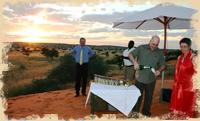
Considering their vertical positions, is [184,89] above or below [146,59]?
below

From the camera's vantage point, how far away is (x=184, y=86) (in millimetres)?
8977

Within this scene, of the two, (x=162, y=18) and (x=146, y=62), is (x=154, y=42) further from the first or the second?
(x=162, y=18)

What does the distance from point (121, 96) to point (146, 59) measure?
0.81 meters

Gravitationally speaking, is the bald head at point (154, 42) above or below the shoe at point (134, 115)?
above

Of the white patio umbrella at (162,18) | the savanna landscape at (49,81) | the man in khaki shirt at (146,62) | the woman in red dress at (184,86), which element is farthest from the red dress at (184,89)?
the white patio umbrella at (162,18)

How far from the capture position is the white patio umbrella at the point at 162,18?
33.6 feet

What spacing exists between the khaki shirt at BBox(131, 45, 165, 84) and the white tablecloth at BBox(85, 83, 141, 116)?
0.26 m

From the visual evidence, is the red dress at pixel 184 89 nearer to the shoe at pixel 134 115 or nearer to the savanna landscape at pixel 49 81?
the shoe at pixel 134 115

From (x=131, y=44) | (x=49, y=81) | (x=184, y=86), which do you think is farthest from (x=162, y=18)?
(x=49, y=81)

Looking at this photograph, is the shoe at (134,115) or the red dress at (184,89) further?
the shoe at (134,115)

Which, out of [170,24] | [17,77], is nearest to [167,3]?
[170,24]

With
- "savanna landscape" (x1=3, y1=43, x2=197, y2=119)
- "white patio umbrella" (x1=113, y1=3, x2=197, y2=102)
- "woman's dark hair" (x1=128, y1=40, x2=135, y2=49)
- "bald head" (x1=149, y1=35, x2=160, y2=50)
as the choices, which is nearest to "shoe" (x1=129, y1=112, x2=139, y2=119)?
"savanna landscape" (x1=3, y1=43, x2=197, y2=119)

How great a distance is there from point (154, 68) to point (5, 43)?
337cm

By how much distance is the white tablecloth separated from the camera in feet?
28.9
